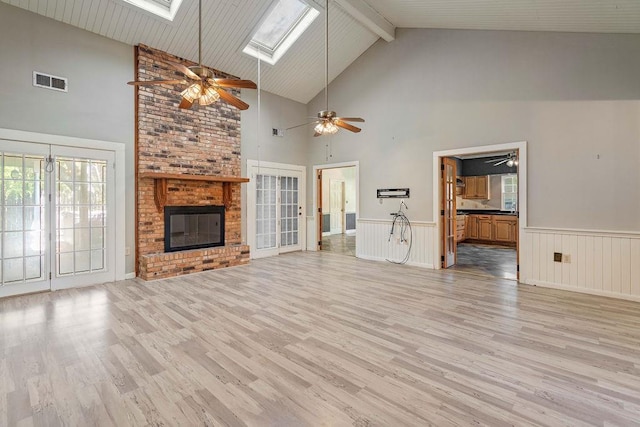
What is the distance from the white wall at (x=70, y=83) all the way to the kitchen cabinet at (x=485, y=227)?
8986 millimetres

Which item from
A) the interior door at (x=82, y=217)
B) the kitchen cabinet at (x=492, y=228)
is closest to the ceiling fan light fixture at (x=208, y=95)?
the interior door at (x=82, y=217)

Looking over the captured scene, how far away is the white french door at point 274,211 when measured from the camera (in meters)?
6.73

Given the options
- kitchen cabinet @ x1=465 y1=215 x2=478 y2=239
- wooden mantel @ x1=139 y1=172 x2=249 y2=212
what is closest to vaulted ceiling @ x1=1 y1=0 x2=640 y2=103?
wooden mantel @ x1=139 y1=172 x2=249 y2=212

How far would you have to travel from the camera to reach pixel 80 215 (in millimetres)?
4535

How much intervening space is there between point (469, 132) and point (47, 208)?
21.7ft

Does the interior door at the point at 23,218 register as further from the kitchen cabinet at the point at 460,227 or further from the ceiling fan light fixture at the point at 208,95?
the kitchen cabinet at the point at 460,227

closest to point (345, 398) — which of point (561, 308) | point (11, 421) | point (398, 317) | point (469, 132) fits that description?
point (398, 317)

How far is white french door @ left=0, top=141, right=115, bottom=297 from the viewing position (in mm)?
3980

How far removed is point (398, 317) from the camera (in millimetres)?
3227

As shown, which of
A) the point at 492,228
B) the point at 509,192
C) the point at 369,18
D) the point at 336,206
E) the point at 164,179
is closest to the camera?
the point at 164,179

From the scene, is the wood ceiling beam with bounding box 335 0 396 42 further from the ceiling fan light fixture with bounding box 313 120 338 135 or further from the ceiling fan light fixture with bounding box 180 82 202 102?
the ceiling fan light fixture with bounding box 180 82 202 102

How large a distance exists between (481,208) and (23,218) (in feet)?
35.4

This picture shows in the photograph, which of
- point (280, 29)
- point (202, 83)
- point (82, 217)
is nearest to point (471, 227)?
point (280, 29)

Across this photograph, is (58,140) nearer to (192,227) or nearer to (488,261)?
(192,227)
